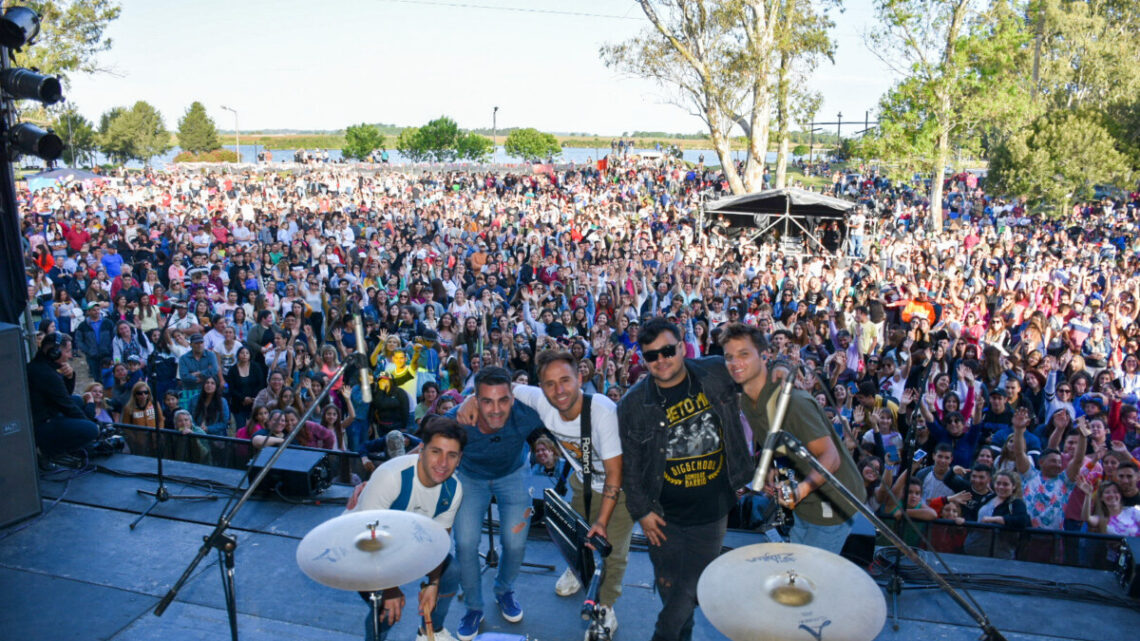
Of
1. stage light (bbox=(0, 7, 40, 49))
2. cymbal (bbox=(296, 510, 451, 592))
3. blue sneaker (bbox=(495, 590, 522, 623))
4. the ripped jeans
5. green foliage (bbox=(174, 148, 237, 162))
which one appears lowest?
blue sneaker (bbox=(495, 590, 522, 623))

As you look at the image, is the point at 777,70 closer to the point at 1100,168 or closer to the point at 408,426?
the point at 1100,168

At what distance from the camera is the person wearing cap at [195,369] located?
757cm

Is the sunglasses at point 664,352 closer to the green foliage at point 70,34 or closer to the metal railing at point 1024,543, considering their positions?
the metal railing at point 1024,543

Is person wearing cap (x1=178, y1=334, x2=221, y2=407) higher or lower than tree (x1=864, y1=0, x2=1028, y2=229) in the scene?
lower

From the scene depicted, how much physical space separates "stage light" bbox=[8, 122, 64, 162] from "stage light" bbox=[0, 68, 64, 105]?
0.67 ft

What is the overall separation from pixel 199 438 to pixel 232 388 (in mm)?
1609

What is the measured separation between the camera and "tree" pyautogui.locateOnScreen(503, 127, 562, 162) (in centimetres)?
6038

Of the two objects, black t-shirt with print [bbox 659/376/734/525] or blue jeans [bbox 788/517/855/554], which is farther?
blue jeans [bbox 788/517/855/554]

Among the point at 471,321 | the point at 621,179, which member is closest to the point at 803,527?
the point at 471,321

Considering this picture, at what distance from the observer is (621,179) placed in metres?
33.9

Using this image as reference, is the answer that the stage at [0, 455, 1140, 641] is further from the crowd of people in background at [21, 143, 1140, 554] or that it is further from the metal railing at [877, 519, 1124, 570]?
the crowd of people in background at [21, 143, 1140, 554]

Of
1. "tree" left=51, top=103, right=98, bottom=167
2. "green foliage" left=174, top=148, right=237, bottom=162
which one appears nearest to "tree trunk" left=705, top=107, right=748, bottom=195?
"tree" left=51, top=103, right=98, bottom=167

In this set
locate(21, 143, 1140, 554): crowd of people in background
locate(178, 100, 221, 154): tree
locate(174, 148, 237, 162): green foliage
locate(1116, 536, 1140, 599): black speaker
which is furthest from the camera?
locate(178, 100, 221, 154): tree

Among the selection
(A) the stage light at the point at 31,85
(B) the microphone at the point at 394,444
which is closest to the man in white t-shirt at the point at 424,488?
(B) the microphone at the point at 394,444
